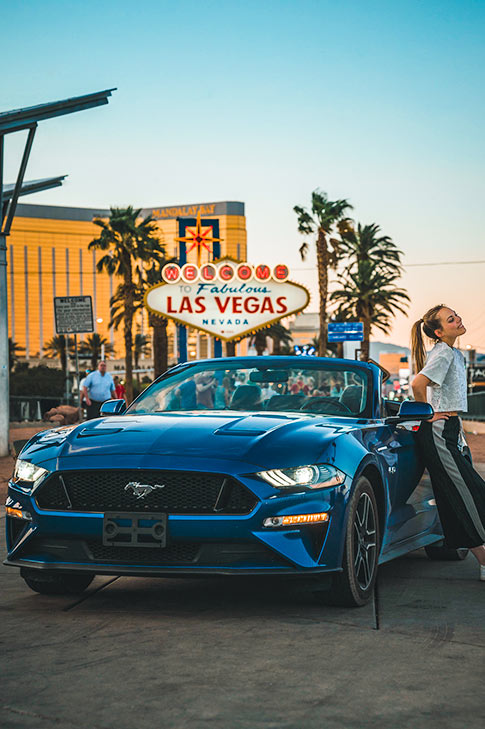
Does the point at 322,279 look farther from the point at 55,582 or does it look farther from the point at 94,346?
the point at 94,346

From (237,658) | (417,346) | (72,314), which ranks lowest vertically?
(237,658)

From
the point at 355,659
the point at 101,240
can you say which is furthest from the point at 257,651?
the point at 101,240

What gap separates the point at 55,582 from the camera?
19.5ft

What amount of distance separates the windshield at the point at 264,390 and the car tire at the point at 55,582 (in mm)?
1233

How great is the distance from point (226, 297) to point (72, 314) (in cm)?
1890

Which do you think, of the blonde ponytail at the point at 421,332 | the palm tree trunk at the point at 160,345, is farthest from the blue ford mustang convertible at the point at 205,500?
the palm tree trunk at the point at 160,345

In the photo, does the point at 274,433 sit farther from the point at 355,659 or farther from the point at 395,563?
the point at 395,563

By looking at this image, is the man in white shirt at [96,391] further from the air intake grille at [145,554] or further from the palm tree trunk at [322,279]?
the palm tree trunk at [322,279]

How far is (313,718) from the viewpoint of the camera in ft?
12.1

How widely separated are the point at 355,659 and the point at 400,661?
19 cm

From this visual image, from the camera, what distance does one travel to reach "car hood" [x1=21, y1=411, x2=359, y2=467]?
5.36 metres

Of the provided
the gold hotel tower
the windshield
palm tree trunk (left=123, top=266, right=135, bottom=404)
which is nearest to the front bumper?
the windshield

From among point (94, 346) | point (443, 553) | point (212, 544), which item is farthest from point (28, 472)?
point (94, 346)

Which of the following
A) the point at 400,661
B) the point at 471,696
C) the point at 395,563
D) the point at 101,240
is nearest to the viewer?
the point at 471,696
